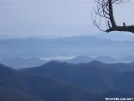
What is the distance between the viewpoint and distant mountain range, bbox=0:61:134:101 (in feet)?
159

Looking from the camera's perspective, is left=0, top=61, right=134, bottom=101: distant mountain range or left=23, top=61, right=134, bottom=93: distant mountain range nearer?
left=0, top=61, right=134, bottom=101: distant mountain range

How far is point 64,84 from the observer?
5497cm

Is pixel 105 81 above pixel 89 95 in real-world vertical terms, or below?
below

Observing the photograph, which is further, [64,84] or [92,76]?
[92,76]

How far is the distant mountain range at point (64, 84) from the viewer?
48.3m

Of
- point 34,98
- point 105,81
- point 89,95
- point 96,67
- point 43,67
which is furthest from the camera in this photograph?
point 43,67

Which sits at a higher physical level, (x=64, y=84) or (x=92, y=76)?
(x=64, y=84)

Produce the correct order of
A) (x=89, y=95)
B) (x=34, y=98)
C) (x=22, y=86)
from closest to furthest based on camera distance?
(x=34, y=98) → (x=89, y=95) → (x=22, y=86)

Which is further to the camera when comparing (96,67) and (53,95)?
(96,67)

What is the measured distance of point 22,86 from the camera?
2336 inches

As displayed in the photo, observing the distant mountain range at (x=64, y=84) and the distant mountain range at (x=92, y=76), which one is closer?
the distant mountain range at (x=64, y=84)

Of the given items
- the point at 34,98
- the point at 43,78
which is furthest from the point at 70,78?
the point at 34,98

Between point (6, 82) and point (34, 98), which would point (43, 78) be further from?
point (34, 98)

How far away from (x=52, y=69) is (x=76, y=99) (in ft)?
111
